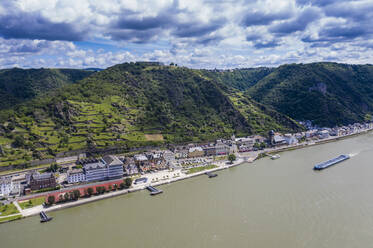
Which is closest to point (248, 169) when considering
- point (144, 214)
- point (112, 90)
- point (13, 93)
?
point (144, 214)

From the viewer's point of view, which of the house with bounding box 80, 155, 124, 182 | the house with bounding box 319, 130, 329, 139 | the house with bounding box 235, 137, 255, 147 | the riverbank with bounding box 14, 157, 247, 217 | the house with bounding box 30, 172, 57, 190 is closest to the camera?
the riverbank with bounding box 14, 157, 247, 217

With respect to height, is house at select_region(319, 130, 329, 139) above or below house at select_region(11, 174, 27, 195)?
below

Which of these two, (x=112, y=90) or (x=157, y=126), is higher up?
(x=112, y=90)

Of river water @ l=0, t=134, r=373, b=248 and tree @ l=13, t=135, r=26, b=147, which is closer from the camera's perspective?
river water @ l=0, t=134, r=373, b=248

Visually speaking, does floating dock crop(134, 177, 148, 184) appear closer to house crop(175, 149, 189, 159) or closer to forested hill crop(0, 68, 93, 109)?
house crop(175, 149, 189, 159)

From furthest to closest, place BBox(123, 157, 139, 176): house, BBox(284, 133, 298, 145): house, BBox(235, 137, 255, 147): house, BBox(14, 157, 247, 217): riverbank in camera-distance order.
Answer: BBox(284, 133, 298, 145): house
BBox(235, 137, 255, 147): house
BBox(123, 157, 139, 176): house
BBox(14, 157, 247, 217): riverbank

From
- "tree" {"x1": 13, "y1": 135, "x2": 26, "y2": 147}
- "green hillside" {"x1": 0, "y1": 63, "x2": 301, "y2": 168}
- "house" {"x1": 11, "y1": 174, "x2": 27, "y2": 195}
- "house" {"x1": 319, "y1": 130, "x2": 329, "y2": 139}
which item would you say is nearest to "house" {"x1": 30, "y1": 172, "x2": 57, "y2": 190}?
"house" {"x1": 11, "y1": 174, "x2": 27, "y2": 195}

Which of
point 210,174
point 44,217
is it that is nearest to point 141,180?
point 210,174

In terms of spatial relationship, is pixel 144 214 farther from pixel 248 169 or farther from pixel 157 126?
pixel 157 126
